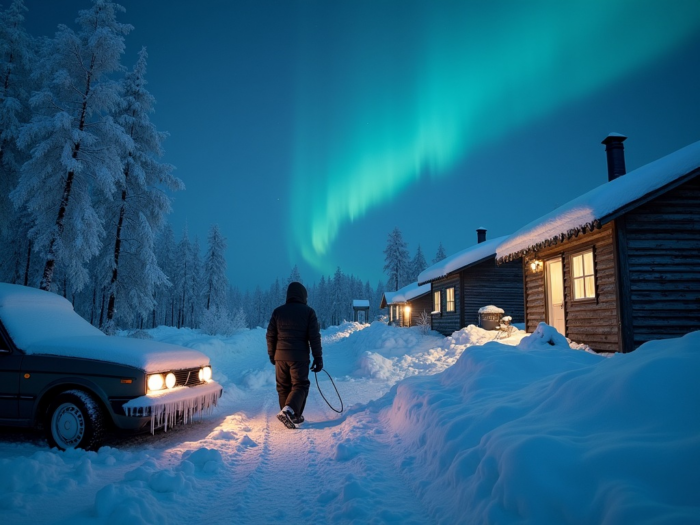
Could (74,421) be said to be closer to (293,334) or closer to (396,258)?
(293,334)

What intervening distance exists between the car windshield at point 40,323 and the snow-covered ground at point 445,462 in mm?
1314

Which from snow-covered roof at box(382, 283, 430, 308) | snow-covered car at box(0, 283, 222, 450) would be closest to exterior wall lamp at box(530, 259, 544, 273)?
snow-covered car at box(0, 283, 222, 450)

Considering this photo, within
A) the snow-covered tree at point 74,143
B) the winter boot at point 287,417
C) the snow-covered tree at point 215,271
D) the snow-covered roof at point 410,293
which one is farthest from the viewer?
the snow-covered tree at point 215,271

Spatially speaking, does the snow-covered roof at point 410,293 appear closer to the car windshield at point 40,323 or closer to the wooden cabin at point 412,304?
the wooden cabin at point 412,304

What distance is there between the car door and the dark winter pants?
330 cm

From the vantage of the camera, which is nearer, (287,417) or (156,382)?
(156,382)

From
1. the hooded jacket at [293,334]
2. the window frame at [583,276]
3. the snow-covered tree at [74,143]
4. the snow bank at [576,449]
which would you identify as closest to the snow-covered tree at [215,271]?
the snow-covered tree at [74,143]

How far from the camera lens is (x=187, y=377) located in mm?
5516

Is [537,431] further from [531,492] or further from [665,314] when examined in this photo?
[665,314]

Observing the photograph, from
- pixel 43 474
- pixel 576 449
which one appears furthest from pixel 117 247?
pixel 576 449

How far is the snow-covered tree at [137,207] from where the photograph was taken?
57.8 feet

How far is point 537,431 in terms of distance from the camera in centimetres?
299

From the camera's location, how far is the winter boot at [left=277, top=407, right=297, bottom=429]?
18.7 ft

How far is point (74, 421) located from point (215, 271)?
4479cm
